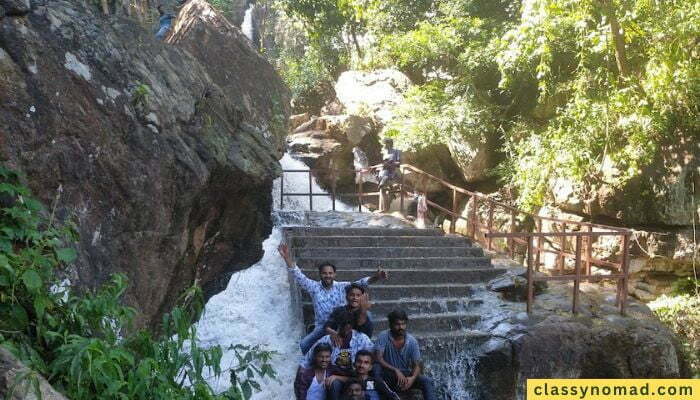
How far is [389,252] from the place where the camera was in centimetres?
871

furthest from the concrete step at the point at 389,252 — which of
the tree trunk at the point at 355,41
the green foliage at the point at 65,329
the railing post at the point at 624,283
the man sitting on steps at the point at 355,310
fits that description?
the tree trunk at the point at 355,41

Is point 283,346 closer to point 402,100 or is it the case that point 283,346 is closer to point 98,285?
point 98,285

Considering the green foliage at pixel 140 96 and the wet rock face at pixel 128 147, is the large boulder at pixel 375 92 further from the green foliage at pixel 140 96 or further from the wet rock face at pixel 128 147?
Result: the green foliage at pixel 140 96

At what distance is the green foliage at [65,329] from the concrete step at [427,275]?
4.53 m

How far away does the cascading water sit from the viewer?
245 inches

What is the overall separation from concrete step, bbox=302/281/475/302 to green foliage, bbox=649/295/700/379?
369 centimetres

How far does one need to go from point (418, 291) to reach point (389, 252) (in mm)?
1267

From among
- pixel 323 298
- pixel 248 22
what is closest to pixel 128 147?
pixel 323 298

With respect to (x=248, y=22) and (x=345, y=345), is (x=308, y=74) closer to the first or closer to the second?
(x=248, y=22)

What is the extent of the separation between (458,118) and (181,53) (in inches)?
336

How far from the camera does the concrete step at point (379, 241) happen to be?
28.7 ft

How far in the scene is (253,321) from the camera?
24.1ft

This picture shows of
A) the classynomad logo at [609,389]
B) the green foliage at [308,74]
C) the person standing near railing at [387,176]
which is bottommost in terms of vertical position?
the classynomad logo at [609,389]

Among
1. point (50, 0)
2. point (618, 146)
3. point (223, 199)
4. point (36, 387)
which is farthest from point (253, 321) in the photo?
point (618, 146)
